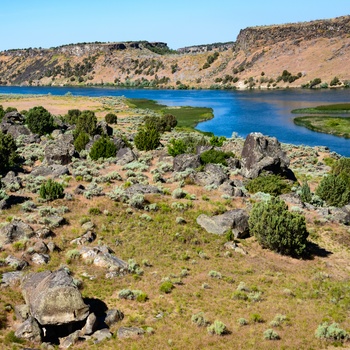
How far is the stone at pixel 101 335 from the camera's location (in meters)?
17.1

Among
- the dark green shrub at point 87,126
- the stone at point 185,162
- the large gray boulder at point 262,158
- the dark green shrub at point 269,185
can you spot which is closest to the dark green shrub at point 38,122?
the dark green shrub at point 87,126

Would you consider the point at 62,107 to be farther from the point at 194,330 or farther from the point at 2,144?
the point at 194,330

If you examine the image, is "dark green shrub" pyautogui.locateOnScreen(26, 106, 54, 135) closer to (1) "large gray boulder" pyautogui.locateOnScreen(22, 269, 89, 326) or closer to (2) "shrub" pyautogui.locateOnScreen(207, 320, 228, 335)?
(1) "large gray boulder" pyautogui.locateOnScreen(22, 269, 89, 326)

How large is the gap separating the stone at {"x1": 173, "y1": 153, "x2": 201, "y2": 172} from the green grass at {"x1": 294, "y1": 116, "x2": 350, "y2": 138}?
130 feet

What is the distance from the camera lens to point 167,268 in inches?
929

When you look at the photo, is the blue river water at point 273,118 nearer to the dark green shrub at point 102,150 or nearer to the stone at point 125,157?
the stone at point 125,157

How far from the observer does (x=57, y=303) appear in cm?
1709

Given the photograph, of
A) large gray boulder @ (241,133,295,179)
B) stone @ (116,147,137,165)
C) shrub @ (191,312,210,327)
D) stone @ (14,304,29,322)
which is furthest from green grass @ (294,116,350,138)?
stone @ (14,304,29,322)

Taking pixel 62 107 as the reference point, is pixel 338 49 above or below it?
above

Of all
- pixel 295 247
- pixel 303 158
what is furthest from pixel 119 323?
pixel 303 158

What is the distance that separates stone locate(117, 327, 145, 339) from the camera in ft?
56.9

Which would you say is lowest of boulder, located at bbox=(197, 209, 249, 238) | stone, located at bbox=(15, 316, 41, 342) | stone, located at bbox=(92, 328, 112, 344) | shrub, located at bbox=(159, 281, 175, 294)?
stone, located at bbox=(92, 328, 112, 344)

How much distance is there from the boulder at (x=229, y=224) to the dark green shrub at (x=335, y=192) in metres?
10.7

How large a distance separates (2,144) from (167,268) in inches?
1207
